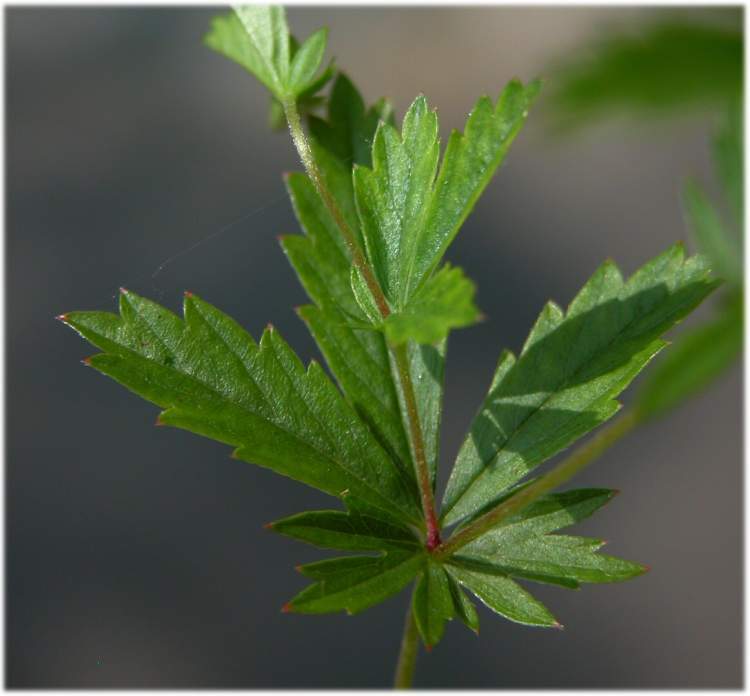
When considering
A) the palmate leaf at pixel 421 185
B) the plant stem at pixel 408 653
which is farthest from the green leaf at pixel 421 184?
the plant stem at pixel 408 653

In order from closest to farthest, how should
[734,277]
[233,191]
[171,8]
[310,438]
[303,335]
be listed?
[734,277] → [310,438] → [303,335] → [233,191] → [171,8]

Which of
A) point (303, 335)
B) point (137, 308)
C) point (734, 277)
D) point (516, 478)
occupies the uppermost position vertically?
point (303, 335)

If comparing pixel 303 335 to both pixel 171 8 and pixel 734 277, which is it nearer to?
pixel 171 8

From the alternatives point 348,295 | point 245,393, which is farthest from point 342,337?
point 245,393

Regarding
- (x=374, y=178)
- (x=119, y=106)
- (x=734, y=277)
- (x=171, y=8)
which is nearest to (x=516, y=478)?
(x=374, y=178)

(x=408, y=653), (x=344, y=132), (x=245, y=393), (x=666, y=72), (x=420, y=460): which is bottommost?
(x=408, y=653)

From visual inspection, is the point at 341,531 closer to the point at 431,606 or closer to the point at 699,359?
the point at 431,606
